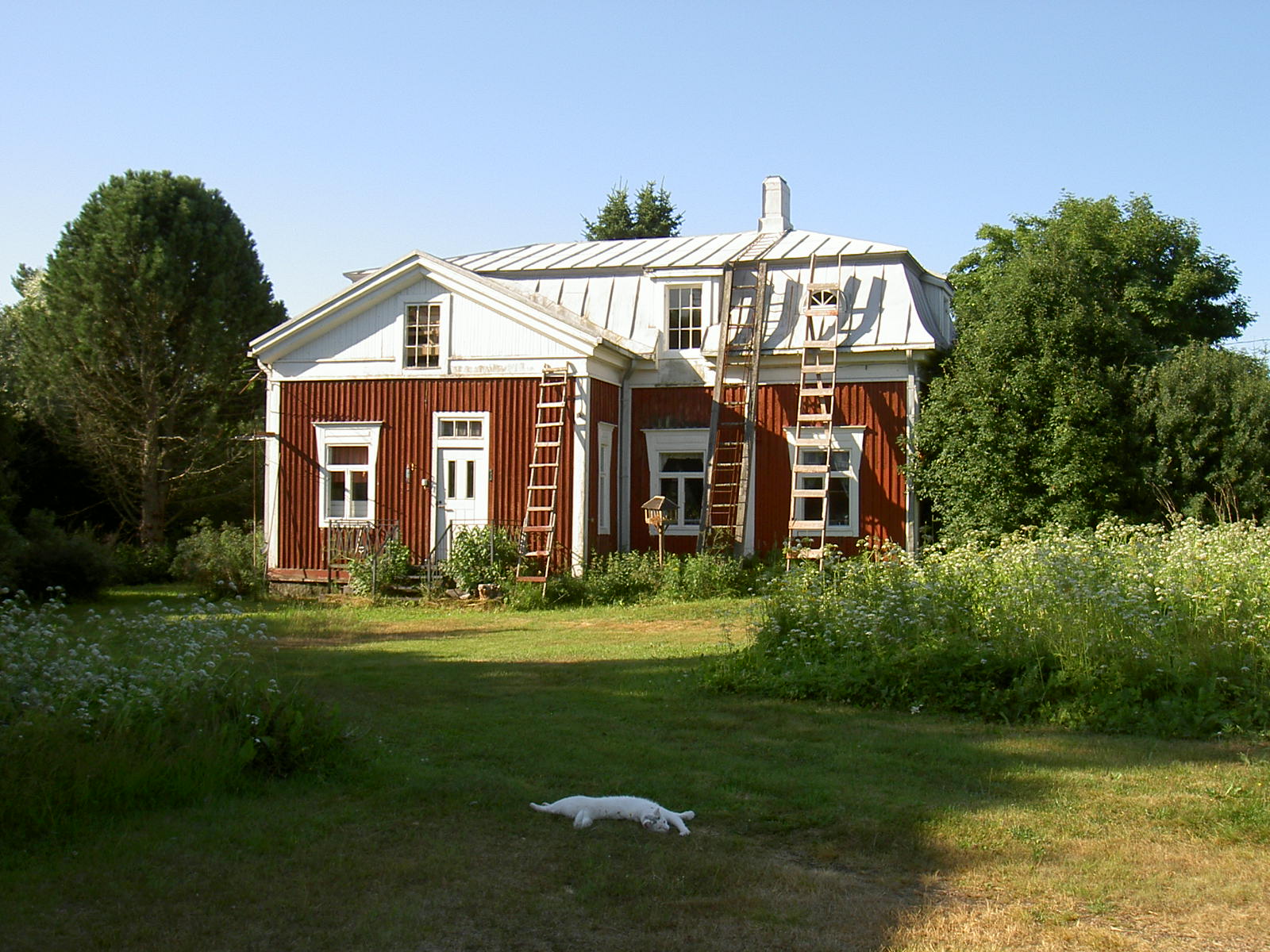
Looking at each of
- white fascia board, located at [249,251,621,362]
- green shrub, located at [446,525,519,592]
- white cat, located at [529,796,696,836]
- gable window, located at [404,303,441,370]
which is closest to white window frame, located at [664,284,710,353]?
white fascia board, located at [249,251,621,362]

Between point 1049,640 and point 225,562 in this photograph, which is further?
point 225,562

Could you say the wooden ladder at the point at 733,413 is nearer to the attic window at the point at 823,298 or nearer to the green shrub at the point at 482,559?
the attic window at the point at 823,298

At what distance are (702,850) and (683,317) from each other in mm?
16573

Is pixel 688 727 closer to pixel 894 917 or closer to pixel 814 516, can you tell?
pixel 894 917

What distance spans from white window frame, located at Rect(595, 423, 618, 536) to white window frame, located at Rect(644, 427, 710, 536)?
75 centimetres

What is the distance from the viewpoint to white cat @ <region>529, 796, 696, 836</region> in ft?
19.3

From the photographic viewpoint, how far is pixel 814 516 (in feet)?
66.9

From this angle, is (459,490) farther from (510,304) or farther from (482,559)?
(510,304)

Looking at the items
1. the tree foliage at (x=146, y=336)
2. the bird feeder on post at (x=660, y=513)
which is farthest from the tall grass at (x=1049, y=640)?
the tree foliage at (x=146, y=336)

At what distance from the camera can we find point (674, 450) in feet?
69.1

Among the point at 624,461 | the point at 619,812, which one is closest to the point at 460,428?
the point at 624,461

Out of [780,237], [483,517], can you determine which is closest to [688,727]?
[483,517]

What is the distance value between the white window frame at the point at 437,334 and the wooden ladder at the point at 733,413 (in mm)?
4919

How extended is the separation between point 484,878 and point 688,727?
352 cm
